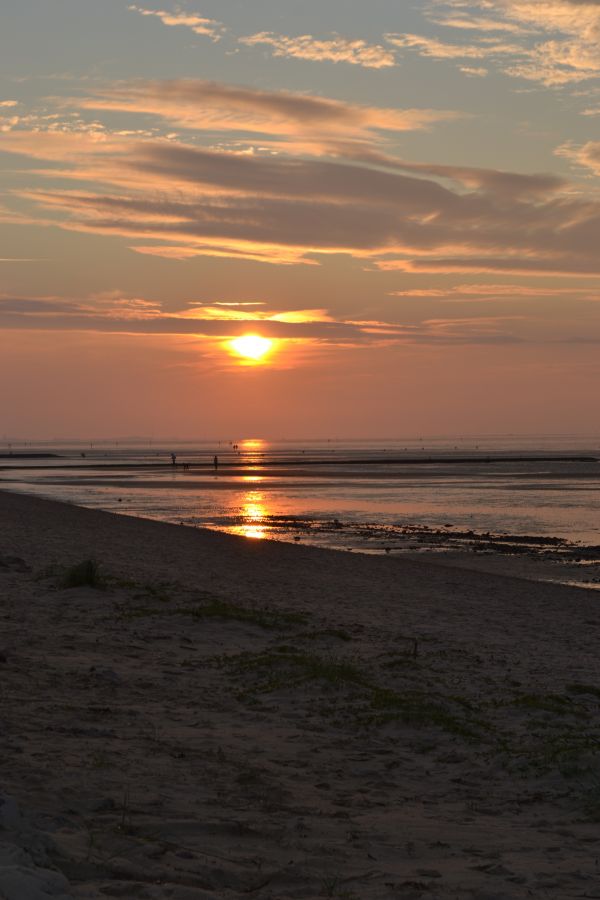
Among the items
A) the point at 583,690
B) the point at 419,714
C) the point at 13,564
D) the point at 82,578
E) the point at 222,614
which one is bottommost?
the point at 583,690

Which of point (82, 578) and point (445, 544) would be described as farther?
point (445, 544)

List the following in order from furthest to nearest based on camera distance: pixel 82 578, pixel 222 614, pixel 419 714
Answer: pixel 82 578 < pixel 222 614 < pixel 419 714

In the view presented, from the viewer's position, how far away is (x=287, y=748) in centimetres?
940

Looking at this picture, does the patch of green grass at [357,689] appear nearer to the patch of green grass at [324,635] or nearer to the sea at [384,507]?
the patch of green grass at [324,635]

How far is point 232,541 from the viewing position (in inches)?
1305

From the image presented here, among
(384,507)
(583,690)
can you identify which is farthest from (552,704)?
(384,507)

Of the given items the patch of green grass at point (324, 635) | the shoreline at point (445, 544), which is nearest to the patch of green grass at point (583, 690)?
the patch of green grass at point (324, 635)

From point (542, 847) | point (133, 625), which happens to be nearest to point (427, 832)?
point (542, 847)

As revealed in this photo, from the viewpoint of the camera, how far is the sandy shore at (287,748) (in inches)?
249

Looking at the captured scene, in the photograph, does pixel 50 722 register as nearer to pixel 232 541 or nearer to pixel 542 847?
pixel 542 847

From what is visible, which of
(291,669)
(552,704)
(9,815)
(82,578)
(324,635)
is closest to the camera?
(9,815)

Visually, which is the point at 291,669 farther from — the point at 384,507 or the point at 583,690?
the point at 384,507

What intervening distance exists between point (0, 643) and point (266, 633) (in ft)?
14.4

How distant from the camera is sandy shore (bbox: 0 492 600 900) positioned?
20.8 ft
